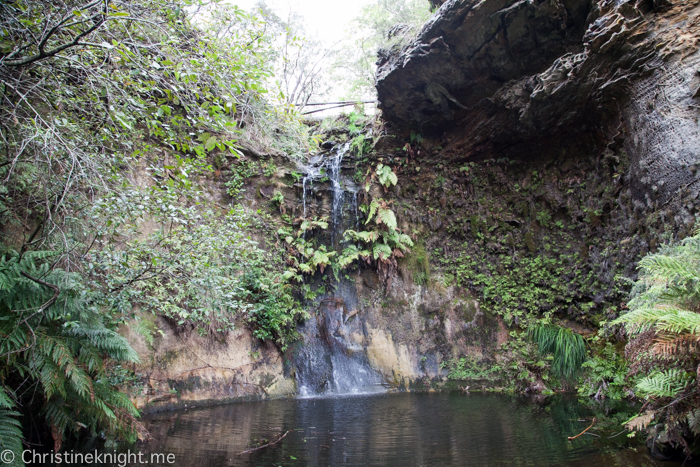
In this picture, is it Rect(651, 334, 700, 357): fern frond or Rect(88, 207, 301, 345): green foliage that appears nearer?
Rect(651, 334, 700, 357): fern frond

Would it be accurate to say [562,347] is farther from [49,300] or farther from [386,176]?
[49,300]

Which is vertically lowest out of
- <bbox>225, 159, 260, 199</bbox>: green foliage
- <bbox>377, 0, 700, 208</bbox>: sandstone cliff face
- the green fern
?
the green fern

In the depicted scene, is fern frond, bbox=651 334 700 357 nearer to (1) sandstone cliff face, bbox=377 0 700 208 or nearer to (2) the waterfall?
(1) sandstone cliff face, bbox=377 0 700 208

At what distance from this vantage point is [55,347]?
3.14 meters

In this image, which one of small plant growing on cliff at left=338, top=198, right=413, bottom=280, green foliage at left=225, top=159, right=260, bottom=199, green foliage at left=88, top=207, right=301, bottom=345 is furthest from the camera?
green foliage at left=225, top=159, right=260, bottom=199

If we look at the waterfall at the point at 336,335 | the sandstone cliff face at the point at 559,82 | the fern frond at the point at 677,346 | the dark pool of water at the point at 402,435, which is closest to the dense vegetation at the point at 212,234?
the fern frond at the point at 677,346

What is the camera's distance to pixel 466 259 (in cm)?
959

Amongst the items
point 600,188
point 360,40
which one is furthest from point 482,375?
point 360,40

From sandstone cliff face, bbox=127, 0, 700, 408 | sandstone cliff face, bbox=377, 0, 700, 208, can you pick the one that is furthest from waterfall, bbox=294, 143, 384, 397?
sandstone cliff face, bbox=377, 0, 700, 208

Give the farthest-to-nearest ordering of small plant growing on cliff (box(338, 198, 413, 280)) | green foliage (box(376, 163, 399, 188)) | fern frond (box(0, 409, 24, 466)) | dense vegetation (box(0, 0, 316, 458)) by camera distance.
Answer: green foliage (box(376, 163, 399, 188)) → small plant growing on cliff (box(338, 198, 413, 280)) → dense vegetation (box(0, 0, 316, 458)) → fern frond (box(0, 409, 24, 466))

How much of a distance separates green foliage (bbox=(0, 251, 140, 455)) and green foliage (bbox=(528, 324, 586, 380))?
735 cm

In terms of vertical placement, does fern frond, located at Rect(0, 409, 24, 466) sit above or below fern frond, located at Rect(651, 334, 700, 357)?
below

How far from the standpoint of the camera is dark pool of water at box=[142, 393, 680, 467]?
3.40 m

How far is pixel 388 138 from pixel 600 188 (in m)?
5.22
